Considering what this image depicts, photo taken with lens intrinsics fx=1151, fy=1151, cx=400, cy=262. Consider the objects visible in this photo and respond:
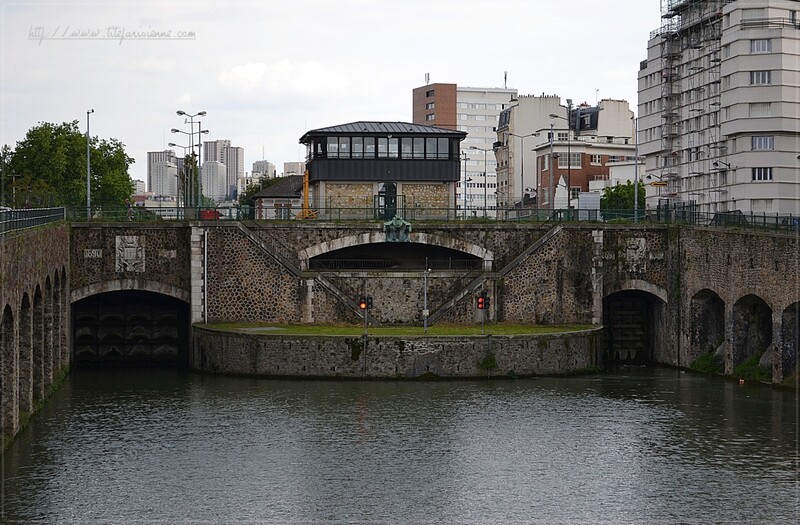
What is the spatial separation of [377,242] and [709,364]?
2046 cm

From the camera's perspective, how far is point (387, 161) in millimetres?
76125

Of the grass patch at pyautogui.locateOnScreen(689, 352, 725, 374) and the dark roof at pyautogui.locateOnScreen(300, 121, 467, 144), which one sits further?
the dark roof at pyautogui.locateOnScreen(300, 121, 467, 144)

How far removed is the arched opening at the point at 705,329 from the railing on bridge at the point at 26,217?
35.7 meters

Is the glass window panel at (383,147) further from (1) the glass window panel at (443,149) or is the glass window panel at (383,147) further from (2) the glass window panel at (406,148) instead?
(1) the glass window panel at (443,149)

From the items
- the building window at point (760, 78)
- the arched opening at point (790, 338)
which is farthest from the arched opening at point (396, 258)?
the building window at point (760, 78)

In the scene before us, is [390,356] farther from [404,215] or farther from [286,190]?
[286,190]

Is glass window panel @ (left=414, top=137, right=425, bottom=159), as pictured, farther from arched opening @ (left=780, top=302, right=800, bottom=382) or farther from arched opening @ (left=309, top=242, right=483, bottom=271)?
arched opening @ (left=780, top=302, right=800, bottom=382)

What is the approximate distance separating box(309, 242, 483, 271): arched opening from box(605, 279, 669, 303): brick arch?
8.22 m

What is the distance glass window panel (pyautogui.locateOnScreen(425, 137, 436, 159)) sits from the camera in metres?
77.0

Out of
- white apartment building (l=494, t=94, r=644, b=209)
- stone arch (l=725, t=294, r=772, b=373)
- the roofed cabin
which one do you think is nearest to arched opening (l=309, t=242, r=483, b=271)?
the roofed cabin

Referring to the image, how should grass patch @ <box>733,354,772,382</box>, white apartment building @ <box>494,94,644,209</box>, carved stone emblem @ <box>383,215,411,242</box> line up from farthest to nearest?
1. white apartment building @ <box>494,94,644,209</box>
2. carved stone emblem @ <box>383,215,411,242</box>
3. grass patch @ <box>733,354,772,382</box>

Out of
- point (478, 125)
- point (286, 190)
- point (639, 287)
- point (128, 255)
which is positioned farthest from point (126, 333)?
point (478, 125)

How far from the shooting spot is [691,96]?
10962cm

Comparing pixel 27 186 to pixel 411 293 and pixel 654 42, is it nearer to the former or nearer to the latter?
pixel 411 293
